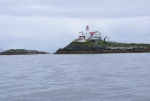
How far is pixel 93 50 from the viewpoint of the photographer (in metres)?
155

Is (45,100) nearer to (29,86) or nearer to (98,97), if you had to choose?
(98,97)

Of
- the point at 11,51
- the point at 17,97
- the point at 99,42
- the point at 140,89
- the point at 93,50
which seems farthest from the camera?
the point at 11,51

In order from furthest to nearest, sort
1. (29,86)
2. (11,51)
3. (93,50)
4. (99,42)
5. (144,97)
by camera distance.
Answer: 1. (11,51)
2. (99,42)
3. (93,50)
4. (29,86)
5. (144,97)

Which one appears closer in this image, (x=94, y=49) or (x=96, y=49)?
(x=94, y=49)

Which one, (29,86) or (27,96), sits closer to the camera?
(27,96)

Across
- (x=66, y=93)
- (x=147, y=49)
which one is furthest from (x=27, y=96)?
(x=147, y=49)

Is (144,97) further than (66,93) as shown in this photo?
No

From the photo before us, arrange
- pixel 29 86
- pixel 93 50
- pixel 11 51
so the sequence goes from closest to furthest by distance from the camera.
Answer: pixel 29 86
pixel 93 50
pixel 11 51

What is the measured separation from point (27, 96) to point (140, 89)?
8574 millimetres

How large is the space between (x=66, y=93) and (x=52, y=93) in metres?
1.05

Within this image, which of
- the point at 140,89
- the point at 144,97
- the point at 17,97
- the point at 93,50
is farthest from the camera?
the point at 93,50

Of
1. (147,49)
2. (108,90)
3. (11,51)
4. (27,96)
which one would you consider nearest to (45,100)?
(27,96)

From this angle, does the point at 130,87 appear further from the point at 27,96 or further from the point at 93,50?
the point at 93,50

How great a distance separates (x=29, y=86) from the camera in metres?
31.3
